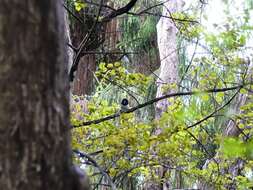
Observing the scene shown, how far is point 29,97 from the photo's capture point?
669 millimetres

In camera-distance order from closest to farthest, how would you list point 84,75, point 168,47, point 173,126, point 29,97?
1. point 29,97
2. point 173,126
3. point 168,47
4. point 84,75

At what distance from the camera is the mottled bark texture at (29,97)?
2.16 ft

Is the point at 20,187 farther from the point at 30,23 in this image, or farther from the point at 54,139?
the point at 30,23

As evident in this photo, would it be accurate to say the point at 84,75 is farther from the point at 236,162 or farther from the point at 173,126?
the point at 173,126

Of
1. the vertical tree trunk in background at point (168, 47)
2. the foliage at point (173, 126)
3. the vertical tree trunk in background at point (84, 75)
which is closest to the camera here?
the foliage at point (173, 126)

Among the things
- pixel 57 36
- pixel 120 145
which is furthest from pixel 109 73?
pixel 57 36

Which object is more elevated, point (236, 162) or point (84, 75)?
point (84, 75)

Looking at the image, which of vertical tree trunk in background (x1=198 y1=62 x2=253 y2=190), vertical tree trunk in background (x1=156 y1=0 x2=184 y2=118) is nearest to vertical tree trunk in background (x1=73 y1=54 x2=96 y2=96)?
vertical tree trunk in background (x1=156 y1=0 x2=184 y2=118)

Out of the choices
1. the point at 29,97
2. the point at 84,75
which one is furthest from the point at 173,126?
the point at 84,75

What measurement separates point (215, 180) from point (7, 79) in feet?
6.58

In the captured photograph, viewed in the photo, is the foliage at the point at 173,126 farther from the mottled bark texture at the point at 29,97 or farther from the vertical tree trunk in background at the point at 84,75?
the vertical tree trunk in background at the point at 84,75

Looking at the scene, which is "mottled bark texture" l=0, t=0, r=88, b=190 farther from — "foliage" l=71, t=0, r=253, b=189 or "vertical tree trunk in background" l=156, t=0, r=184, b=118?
"vertical tree trunk in background" l=156, t=0, r=184, b=118

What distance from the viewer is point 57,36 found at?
2.25 feet

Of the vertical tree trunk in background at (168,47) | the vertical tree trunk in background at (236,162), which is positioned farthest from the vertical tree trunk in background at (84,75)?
the vertical tree trunk in background at (236,162)
